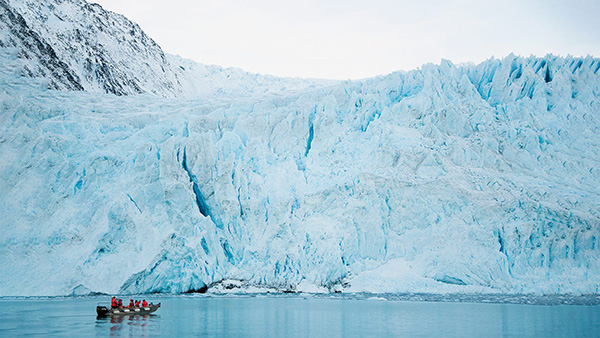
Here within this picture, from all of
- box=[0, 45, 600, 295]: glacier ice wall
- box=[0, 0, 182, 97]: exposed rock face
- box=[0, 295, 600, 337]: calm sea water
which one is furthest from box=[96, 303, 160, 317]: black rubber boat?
box=[0, 0, 182, 97]: exposed rock face

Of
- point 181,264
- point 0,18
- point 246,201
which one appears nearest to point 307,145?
point 246,201

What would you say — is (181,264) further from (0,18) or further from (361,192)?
(0,18)

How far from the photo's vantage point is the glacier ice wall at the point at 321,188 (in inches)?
766

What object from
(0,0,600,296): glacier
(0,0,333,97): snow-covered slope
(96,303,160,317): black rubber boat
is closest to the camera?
(96,303,160,317): black rubber boat

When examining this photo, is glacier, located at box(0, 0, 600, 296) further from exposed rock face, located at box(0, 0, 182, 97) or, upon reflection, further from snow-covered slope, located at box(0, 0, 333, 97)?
snow-covered slope, located at box(0, 0, 333, 97)

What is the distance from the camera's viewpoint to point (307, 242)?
2045 cm

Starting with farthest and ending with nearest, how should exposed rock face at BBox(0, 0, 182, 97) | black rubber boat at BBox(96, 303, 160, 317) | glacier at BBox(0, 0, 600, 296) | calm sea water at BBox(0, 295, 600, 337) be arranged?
exposed rock face at BBox(0, 0, 182, 97)
glacier at BBox(0, 0, 600, 296)
black rubber boat at BBox(96, 303, 160, 317)
calm sea water at BBox(0, 295, 600, 337)

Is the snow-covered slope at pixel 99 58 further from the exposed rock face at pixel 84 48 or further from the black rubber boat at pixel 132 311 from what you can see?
the black rubber boat at pixel 132 311

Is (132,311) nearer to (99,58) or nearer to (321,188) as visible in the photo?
(321,188)

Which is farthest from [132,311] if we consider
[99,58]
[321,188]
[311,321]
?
[99,58]

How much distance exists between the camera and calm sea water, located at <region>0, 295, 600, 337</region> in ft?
39.9

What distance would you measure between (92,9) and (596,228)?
103ft

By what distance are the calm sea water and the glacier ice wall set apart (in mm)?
1417

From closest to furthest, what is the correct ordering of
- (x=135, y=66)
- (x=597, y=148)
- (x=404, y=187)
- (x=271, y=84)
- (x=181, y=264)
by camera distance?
(x=181, y=264)
(x=404, y=187)
(x=597, y=148)
(x=135, y=66)
(x=271, y=84)
